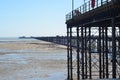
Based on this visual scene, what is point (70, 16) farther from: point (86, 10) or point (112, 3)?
point (112, 3)

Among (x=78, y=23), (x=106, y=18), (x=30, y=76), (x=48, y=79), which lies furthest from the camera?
(x=30, y=76)

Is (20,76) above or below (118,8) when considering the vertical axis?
below

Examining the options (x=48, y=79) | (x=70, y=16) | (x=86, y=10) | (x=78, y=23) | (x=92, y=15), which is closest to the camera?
(x=92, y=15)

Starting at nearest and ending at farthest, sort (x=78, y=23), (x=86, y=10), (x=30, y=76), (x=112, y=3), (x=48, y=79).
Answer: (x=112, y=3) → (x=86, y=10) → (x=78, y=23) → (x=48, y=79) → (x=30, y=76)

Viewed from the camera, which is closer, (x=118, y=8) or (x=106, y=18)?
(x=118, y=8)

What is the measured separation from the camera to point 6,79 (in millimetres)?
41750

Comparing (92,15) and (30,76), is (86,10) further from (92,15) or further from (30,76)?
(30,76)

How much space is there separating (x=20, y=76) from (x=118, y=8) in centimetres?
2539

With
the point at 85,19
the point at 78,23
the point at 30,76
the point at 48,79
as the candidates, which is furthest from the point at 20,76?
the point at 85,19

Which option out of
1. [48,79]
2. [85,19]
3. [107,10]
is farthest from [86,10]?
[48,79]

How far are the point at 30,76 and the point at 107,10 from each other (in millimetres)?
23834

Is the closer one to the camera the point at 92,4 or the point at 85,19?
the point at 92,4

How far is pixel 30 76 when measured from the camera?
44031mm

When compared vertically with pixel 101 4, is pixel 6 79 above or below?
below
